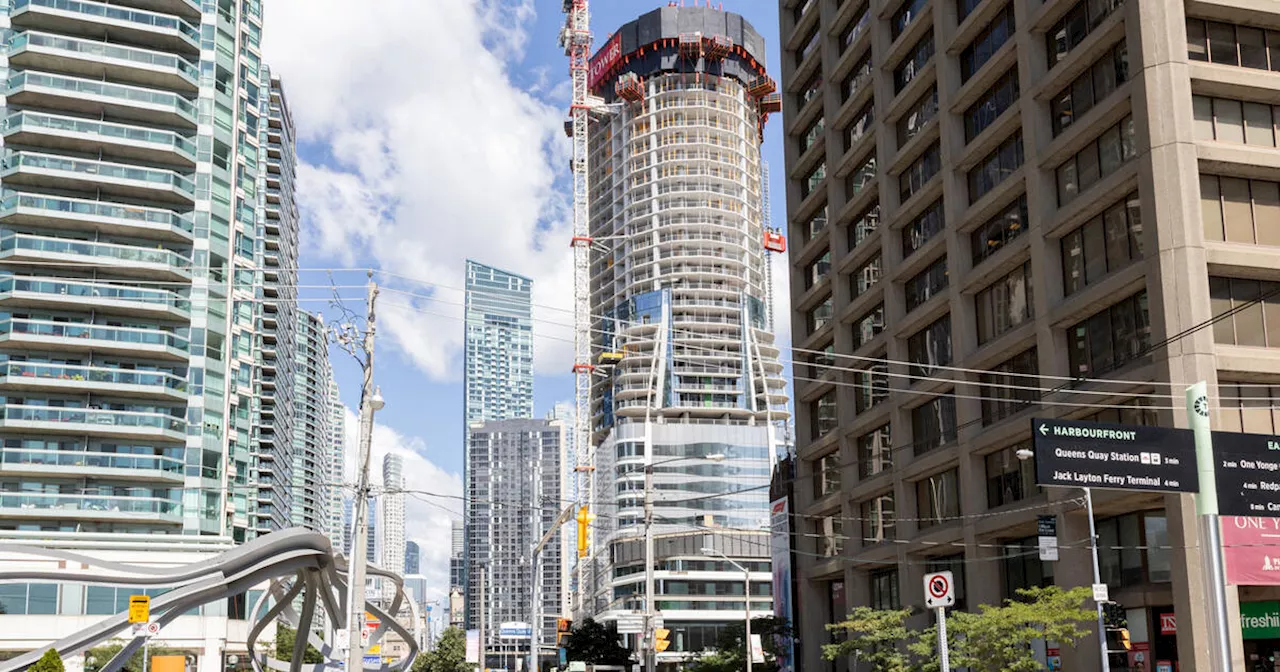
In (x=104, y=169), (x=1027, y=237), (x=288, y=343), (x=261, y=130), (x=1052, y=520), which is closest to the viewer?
(x=1052, y=520)

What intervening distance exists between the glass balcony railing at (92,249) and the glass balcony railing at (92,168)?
4.72 metres

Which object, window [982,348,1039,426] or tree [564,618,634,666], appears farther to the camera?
tree [564,618,634,666]

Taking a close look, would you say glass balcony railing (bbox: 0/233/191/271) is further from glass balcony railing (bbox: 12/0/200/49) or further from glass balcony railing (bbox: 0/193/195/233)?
glass balcony railing (bbox: 12/0/200/49)

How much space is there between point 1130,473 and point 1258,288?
21.0 meters

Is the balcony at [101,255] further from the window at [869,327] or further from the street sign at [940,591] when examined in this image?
the street sign at [940,591]

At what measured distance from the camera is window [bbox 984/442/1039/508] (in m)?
49.2

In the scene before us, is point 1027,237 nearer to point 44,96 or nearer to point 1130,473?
point 1130,473

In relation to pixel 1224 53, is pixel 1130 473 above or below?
below

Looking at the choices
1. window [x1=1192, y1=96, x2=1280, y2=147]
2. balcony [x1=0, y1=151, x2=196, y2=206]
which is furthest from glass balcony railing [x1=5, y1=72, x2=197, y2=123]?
window [x1=1192, y1=96, x2=1280, y2=147]

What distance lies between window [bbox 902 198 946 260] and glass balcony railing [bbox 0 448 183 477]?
52802 mm

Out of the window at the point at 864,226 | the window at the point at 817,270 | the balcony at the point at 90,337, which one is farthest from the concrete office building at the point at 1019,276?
the balcony at the point at 90,337

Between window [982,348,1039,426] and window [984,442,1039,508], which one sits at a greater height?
window [982,348,1039,426]

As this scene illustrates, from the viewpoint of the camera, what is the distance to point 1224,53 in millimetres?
43344

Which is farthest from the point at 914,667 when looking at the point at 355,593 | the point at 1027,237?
the point at 355,593
